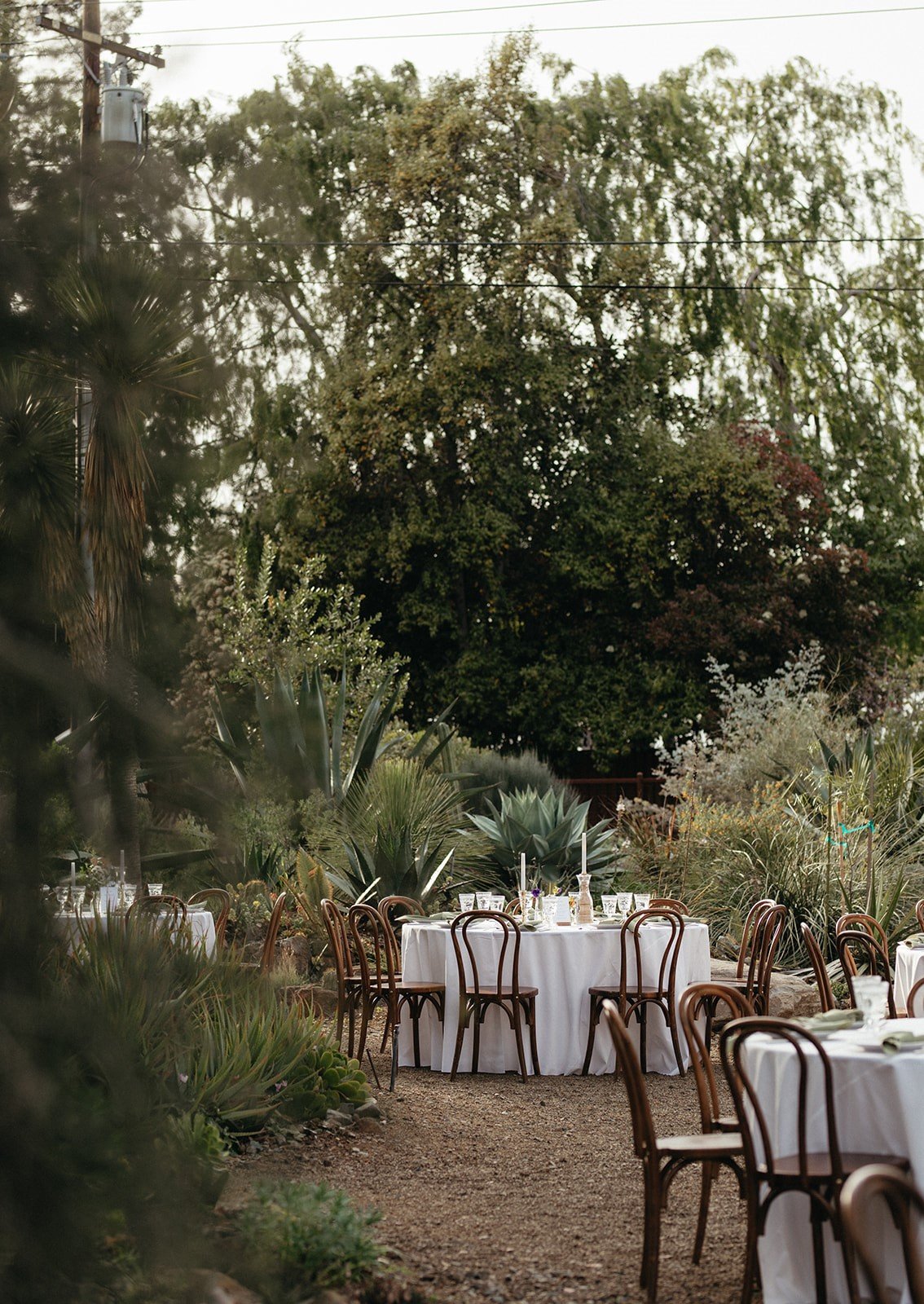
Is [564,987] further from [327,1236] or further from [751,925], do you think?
[327,1236]

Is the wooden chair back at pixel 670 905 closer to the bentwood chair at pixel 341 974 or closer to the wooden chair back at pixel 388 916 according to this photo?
the wooden chair back at pixel 388 916

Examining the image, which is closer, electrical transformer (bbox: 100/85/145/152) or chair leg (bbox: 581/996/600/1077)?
electrical transformer (bbox: 100/85/145/152)

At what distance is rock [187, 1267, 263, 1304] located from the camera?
988mm

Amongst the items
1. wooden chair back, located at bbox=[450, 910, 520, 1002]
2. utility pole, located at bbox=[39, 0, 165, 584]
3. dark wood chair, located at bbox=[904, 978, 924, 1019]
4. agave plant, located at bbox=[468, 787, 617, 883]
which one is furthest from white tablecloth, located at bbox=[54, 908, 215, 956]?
agave plant, located at bbox=[468, 787, 617, 883]

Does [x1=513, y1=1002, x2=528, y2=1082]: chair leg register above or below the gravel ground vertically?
above

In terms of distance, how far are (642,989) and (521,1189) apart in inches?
108

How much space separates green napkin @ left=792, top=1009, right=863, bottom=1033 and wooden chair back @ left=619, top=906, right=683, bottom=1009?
3.24 meters

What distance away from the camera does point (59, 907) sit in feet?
3.19

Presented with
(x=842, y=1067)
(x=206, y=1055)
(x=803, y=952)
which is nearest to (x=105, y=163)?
(x=842, y=1067)

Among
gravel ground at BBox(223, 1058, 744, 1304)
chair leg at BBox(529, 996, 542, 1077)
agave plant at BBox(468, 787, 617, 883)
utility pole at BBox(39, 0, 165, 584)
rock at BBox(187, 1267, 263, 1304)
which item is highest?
utility pole at BBox(39, 0, 165, 584)

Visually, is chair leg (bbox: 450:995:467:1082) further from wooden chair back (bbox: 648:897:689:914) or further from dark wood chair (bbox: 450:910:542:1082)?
wooden chair back (bbox: 648:897:689:914)

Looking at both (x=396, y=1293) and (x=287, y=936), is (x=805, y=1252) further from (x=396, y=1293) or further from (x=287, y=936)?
(x=287, y=936)

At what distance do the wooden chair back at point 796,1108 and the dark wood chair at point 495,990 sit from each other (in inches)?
157

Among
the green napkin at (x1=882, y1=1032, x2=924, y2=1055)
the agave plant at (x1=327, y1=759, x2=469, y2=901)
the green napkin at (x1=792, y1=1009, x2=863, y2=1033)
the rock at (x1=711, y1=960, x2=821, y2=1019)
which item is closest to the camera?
the green napkin at (x1=882, y1=1032, x2=924, y2=1055)
